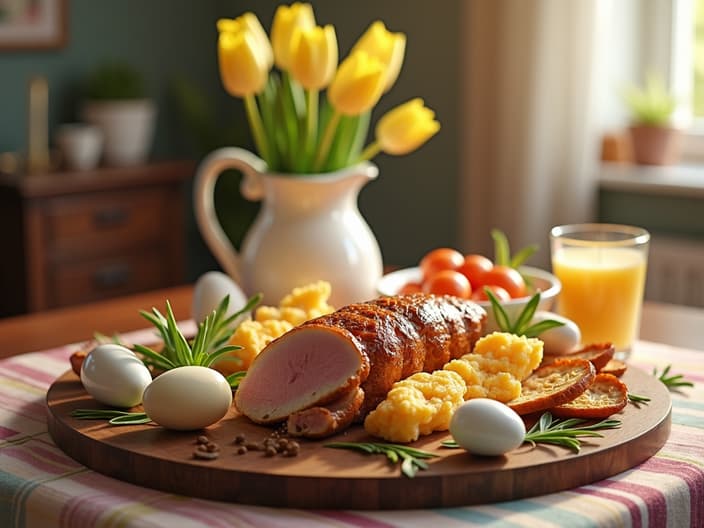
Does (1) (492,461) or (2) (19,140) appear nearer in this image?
(1) (492,461)

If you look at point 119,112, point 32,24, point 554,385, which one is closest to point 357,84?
point 554,385

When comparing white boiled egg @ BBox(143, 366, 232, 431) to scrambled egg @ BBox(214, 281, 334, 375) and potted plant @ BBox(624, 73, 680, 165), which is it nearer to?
scrambled egg @ BBox(214, 281, 334, 375)

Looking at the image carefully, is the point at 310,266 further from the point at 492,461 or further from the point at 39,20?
the point at 39,20

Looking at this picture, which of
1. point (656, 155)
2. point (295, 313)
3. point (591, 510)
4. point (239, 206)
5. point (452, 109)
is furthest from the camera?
point (239, 206)

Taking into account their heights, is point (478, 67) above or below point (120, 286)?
above

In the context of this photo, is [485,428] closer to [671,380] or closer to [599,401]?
[599,401]

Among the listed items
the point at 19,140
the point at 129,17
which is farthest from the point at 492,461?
the point at 129,17
